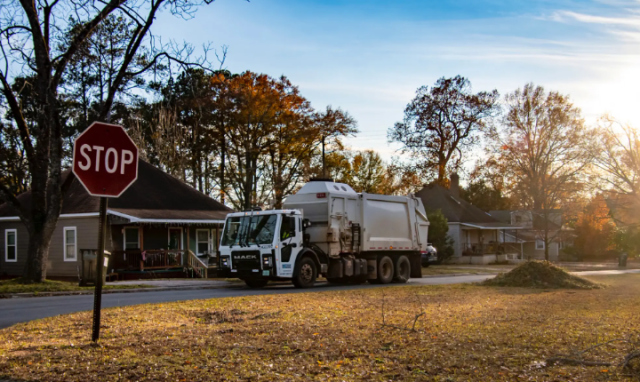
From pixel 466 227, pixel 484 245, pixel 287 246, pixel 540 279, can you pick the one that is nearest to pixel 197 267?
pixel 287 246

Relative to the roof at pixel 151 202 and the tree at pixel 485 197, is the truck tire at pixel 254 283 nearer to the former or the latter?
the roof at pixel 151 202

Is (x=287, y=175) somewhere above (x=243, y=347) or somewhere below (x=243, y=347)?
above

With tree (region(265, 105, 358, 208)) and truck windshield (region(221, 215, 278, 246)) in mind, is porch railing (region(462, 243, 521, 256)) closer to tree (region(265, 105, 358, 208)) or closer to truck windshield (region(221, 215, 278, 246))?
tree (region(265, 105, 358, 208))

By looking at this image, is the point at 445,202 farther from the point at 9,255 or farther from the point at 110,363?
the point at 110,363

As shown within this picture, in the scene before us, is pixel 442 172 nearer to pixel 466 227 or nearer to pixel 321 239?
pixel 466 227

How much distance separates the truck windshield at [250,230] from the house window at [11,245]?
16.2 metres

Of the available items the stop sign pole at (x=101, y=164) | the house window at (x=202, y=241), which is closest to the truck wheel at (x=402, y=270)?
the house window at (x=202, y=241)

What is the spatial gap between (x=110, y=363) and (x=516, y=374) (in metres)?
4.32

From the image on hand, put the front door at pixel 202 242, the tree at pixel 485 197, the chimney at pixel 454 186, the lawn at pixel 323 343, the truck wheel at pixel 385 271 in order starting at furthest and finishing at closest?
the tree at pixel 485 197 → the chimney at pixel 454 186 → the front door at pixel 202 242 → the truck wheel at pixel 385 271 → the lawn at pixel 323 343

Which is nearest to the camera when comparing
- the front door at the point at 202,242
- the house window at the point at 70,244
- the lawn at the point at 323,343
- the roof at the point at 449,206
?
the lawn at the point at 323,343

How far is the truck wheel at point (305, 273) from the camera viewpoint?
20547 millimetres

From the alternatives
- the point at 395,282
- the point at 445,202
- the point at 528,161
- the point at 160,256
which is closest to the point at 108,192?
the point at 395,282

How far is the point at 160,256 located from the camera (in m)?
30.5

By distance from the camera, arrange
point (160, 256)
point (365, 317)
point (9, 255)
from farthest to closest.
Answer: point (9, 255)
point (160, 256)
point (365, 317)
